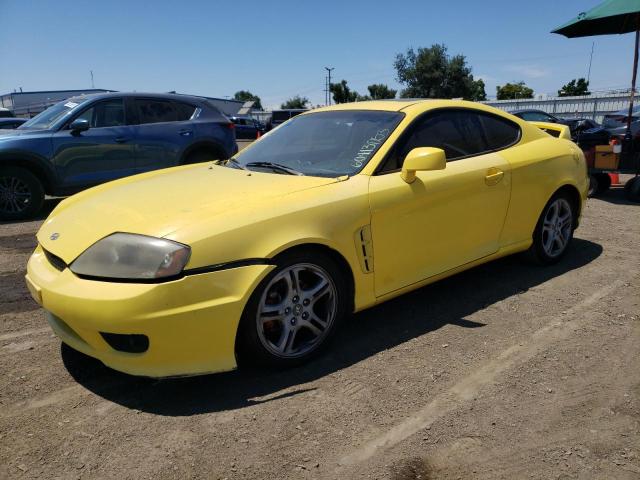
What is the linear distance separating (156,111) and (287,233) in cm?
602

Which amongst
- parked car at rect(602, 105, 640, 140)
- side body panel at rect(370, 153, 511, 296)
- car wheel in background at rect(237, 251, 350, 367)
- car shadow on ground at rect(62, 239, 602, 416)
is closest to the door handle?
side body panel at rect(370, 153, 511, 296)

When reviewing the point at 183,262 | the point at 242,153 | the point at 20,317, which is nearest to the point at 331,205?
the point at 183,262

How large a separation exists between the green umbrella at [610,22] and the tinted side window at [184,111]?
701 centimetres

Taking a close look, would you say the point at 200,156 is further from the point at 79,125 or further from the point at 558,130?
the point at 558,130

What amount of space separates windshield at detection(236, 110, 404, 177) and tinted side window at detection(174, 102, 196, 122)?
14.7ft

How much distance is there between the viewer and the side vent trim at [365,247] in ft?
9.87

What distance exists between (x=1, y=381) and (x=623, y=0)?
33.5 ft

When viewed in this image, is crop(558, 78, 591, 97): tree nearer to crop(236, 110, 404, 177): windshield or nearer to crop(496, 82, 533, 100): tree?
crop(496, 82, 533, 100): tree

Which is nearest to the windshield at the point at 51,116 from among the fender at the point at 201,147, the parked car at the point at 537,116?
the fender at the point at 201,147

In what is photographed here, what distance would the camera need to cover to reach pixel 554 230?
180 inches

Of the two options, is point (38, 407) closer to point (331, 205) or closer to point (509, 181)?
point (331, 205)

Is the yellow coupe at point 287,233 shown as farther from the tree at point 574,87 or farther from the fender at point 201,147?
the tree at point 574,87

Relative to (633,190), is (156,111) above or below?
above

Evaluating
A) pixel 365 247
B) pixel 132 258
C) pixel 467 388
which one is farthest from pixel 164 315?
pixel 467 388
